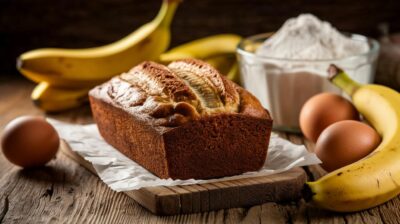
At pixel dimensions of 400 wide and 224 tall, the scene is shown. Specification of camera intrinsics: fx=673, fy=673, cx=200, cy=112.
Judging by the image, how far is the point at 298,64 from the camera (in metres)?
2.56

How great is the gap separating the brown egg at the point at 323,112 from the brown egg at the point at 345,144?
0.86ft

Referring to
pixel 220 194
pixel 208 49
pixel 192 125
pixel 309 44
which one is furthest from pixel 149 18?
pixel 220 194

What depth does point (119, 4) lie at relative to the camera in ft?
12.3

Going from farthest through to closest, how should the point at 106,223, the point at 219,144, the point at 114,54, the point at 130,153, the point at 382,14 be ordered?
the point at 382,14 → the point at 114,54 → the point at 130,153 → the point at 219,144 → the point at 106,223

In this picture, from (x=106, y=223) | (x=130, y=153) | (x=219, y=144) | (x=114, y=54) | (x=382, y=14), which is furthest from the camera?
(x=382, y=14)

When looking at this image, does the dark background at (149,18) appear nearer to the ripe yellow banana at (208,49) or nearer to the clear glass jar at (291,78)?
the ripe yellow banana at (208,49)

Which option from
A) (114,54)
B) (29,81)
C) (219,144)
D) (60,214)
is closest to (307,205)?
(219,144)

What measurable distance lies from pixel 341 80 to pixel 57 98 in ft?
4.38

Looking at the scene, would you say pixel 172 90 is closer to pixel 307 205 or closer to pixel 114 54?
pixel 307 205

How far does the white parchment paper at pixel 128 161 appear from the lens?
1.98 meters

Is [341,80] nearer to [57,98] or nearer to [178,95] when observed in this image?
[178,95]

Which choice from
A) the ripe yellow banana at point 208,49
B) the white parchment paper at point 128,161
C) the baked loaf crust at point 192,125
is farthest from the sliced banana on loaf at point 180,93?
the ripe yellow banana at point 208,49

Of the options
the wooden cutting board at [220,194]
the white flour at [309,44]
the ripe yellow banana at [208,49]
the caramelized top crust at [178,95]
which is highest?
the caramelized top crust at [178,95]

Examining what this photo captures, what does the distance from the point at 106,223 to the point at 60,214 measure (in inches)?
6.2
